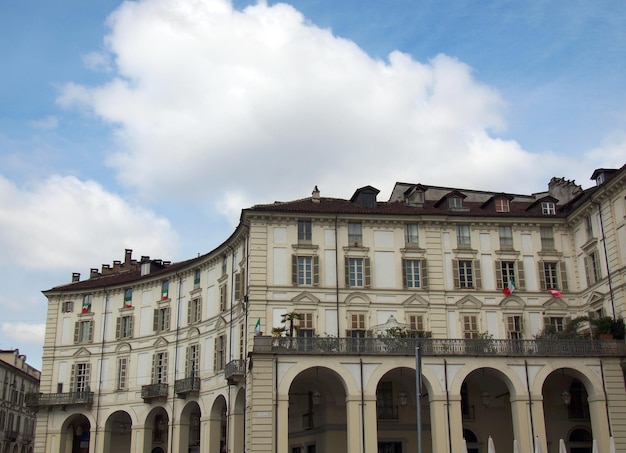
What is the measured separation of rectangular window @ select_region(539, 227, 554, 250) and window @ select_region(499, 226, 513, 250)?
1.98 m

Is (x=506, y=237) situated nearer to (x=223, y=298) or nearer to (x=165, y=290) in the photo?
(x=223, y=298)

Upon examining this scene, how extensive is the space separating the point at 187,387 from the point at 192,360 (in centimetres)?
216

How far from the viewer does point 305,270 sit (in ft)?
150

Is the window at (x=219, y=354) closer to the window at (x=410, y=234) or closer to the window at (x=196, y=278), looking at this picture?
the window at (x=196, y=278)

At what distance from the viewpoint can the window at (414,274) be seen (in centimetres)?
4662

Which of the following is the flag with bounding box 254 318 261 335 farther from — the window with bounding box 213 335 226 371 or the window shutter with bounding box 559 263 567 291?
the window shutter with bounding box 559 263 567 291

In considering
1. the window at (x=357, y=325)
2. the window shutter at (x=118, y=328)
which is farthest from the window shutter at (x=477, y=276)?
the window shutter at (x=118, y=328)

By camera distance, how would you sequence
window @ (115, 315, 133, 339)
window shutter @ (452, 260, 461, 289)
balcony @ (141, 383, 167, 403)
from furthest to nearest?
window @ (115, 315, 133, 339) < balcony @ (141, 383, 167, 403) < window shutter @ (452, 260, 461, 289)

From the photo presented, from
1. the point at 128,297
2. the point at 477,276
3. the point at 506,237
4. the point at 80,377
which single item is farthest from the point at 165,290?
the point at 506,237

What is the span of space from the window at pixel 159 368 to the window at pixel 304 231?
54.9 feet

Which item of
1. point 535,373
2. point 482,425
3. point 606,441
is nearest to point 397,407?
point 482,425

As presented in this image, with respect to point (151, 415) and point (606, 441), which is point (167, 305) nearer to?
point (151, 415)

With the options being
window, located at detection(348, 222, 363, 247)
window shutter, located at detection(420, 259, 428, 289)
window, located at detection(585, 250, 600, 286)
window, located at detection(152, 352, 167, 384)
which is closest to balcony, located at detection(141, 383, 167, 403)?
window, located at detection(152, 352, 167, 384)

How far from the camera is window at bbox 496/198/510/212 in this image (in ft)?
161
